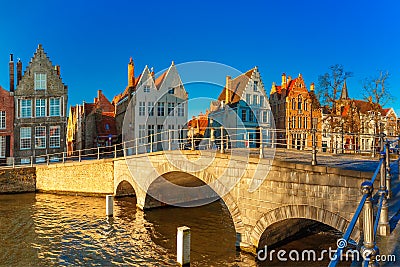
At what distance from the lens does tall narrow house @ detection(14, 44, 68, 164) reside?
36438 mm

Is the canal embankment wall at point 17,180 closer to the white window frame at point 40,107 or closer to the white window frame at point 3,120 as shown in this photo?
the white window frame at point 3,120

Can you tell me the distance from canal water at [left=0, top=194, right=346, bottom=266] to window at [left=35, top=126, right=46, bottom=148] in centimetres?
1394

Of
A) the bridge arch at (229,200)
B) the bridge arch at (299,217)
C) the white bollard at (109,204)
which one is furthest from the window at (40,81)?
the bridge arch at (299,217)

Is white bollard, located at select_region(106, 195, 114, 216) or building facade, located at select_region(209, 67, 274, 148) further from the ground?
building facade, located at select_region(209, 67, 274, 148)

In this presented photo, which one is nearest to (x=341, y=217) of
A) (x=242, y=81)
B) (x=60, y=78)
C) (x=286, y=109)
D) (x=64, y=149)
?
(x=64, y=149)

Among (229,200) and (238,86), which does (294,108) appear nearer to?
(238,86)

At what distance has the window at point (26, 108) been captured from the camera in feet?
120

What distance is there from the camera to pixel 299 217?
1145cm

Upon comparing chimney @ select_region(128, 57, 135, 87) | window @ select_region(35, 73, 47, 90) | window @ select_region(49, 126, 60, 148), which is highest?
chimney @ select_region(128, 57, 135, 87)

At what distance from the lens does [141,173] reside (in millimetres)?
21891

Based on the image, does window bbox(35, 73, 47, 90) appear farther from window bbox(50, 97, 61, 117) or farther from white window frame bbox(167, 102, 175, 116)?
white window frame bbox(167, 102, 175, 116)

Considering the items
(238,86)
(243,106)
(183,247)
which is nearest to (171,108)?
(243,106)

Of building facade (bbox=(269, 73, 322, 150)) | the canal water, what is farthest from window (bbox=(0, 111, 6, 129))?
building facade (bbox=(269, 73, 322, 150))

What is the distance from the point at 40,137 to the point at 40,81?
21.1ft
